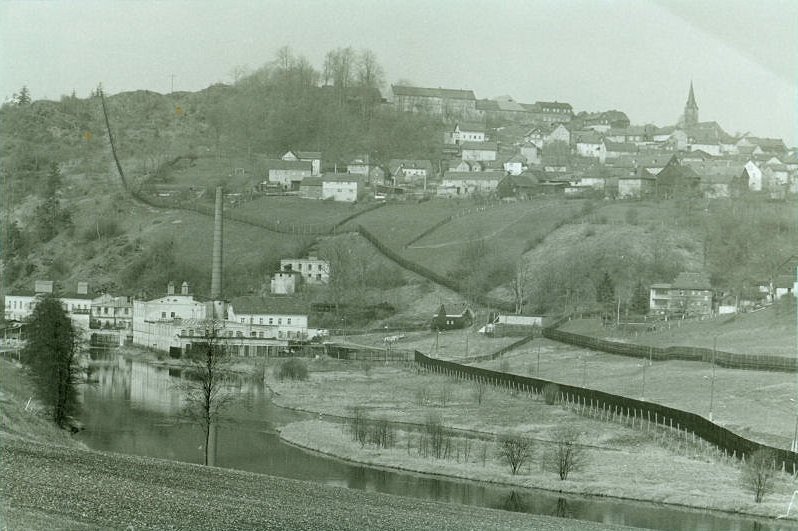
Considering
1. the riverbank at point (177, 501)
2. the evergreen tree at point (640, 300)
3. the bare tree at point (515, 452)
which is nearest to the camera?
the riverbank at point (177, 501)

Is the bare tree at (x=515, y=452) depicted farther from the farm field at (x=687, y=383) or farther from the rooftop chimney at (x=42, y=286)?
the rooftop chimney at (x=42, y=286)

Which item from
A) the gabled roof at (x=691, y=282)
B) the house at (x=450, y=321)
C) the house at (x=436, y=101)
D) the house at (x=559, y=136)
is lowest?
the house at (x=450, y=321)

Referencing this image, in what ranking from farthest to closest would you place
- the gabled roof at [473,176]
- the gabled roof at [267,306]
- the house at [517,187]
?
the gabled roof at [473,176]
the house at [517,187]
the gabled roof at [267,306]

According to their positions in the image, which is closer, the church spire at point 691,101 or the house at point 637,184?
the house at point 637,184

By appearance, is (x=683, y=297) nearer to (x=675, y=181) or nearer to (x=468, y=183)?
(x=675, y=181)

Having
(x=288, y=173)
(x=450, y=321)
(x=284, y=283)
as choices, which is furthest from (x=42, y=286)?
(x=450, y=321)

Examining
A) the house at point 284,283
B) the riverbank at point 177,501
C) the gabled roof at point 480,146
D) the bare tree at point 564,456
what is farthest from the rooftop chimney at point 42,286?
the riverbank at point 177,501

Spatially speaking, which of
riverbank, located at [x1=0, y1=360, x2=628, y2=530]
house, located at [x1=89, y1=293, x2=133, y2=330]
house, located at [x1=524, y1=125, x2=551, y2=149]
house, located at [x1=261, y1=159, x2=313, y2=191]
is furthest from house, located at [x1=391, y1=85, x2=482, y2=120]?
riverbank, located at [x1=0, y1=360, x2=628, y2=530]
